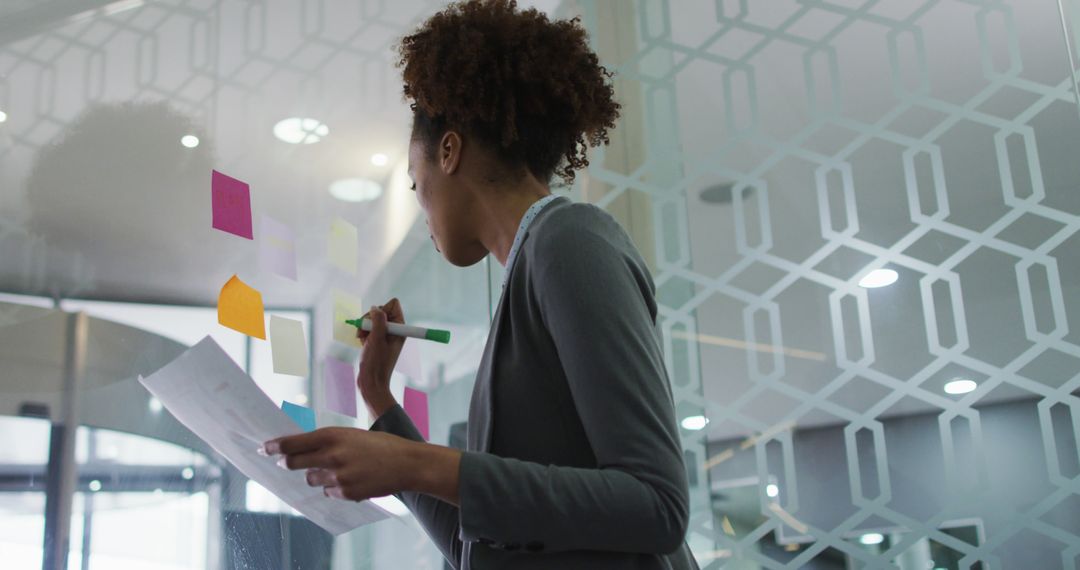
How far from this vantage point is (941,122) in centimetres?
176

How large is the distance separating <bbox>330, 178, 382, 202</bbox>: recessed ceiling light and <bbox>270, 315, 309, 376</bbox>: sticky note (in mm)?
262

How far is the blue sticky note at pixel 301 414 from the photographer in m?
1.27

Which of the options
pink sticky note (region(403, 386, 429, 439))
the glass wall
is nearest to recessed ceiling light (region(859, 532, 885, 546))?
the glass wall

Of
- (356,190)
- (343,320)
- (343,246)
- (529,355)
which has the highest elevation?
(356,190)

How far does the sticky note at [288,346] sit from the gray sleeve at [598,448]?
1.87 ft

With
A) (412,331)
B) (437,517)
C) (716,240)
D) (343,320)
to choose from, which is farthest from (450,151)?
(716,240)

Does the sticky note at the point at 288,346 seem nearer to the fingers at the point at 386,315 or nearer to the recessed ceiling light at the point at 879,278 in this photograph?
the fingers at the point at 386,315

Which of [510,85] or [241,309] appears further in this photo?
[241,309]

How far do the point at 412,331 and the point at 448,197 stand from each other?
0.19 metres

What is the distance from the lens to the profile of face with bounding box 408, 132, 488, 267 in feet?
3.30

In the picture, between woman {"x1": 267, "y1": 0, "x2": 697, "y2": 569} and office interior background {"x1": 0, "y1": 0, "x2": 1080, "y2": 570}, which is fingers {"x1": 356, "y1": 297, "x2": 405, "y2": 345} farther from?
office interior background {"x1": 0, "y1": 0, "x2": 1080, "y2": 570}

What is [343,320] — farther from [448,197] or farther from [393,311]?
[448,197]

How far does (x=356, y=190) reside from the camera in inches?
60.8

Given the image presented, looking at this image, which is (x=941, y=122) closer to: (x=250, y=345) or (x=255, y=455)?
(x=250, y=345)
